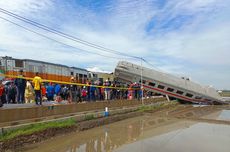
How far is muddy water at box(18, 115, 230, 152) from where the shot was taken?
8398 mm

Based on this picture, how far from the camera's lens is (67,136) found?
33.9 ft

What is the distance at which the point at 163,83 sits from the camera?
2875cm

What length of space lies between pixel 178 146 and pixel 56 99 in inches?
309

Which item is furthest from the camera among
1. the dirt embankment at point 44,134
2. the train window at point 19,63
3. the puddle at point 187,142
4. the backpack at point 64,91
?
the train window at point 19,63

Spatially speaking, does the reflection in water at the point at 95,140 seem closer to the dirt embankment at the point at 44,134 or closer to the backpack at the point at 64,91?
the dirt embankment at the point at 44,134

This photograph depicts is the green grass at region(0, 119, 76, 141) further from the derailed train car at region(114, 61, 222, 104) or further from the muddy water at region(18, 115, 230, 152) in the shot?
the derailed train car at region(114, 61, 222, 104)

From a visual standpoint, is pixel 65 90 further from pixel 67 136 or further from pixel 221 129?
pixel 221 129

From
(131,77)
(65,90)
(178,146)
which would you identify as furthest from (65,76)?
(178,146)

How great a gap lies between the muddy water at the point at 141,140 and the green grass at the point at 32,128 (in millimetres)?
666

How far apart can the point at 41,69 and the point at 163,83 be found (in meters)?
13.9

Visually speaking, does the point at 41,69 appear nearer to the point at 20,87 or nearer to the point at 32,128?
the point at 20,87

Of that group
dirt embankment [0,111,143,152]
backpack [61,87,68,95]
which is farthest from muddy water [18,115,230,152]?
backpack [61,87,68,95]

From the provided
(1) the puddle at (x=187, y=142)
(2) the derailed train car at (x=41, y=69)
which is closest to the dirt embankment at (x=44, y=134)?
(1) the puddle at (x=187, y=142)

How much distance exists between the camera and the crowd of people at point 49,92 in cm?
1182
